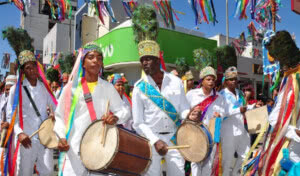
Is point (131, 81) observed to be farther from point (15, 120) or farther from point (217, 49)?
point (15, 120)

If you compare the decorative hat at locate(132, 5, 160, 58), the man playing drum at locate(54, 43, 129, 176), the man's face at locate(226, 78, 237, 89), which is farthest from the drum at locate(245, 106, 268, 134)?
the decorative hat at locate(132, 5, 160, 58)

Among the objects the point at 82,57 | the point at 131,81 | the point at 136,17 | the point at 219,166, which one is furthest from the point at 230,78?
the point at 131,81

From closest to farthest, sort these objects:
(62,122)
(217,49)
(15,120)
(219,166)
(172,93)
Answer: (62,122)
(172,93)
(15,120)
(219,166)
(217,49)

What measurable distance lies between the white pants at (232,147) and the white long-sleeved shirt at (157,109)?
7.19ft

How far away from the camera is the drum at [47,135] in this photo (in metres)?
5.21

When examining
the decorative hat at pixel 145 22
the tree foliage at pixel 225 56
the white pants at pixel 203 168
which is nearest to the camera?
the white pants at pixel 203 168

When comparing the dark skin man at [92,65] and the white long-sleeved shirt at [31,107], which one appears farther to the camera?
the white long-sleeved shirt at [31,107]

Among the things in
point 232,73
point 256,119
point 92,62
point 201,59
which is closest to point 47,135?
point 92,62

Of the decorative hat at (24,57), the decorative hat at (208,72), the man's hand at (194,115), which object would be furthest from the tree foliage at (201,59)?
the man's hand at (194,115)

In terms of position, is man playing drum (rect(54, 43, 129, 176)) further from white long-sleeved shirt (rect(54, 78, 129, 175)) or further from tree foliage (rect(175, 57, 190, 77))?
tree foliage (rect(175, 57, 190, 77))

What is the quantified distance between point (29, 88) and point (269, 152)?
3996 millimetres

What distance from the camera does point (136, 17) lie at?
58.5 ft

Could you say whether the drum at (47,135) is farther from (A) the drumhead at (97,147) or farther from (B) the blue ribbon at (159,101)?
(A) the drumhead at (97,147)

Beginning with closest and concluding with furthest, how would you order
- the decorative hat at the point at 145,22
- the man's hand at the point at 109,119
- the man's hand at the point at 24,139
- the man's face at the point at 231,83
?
1. the man's hand at the point at 109,119
2. the man's hand at the point at 24,139
3. the man's face at the point at 231,83
4. the decorative hat at the point at 145,22
